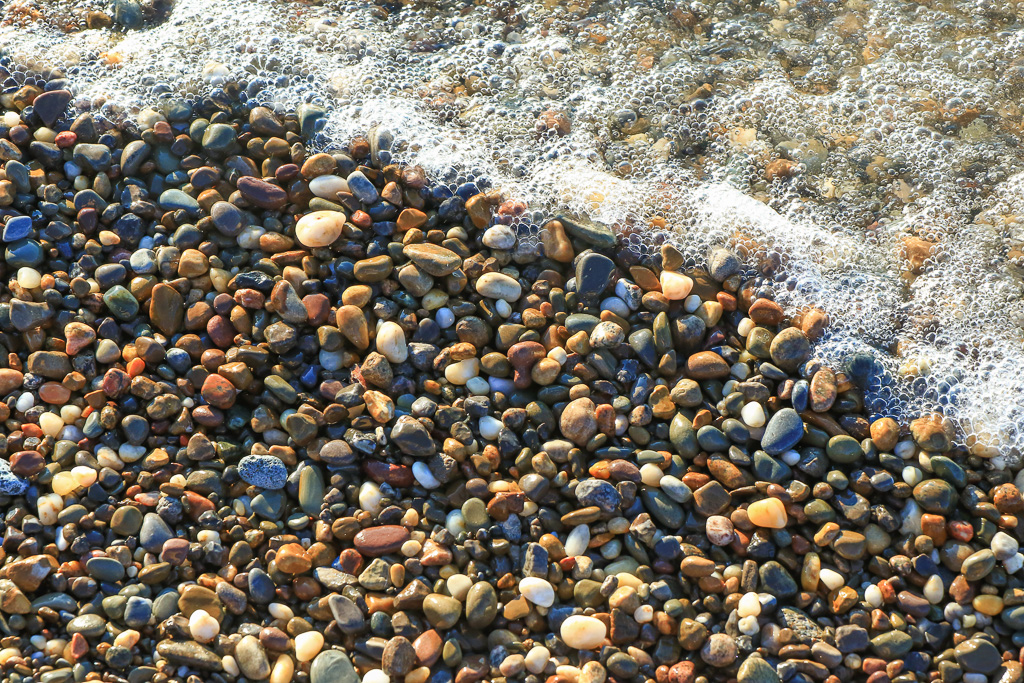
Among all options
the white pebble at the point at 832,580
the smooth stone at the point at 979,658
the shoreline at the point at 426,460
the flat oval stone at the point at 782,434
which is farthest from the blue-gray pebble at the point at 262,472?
the smooth stone at the point at 979,658

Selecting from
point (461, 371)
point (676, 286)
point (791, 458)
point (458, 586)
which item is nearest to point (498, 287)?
point (461, 371)

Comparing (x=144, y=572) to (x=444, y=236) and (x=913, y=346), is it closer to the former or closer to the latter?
(x=444, y=236)

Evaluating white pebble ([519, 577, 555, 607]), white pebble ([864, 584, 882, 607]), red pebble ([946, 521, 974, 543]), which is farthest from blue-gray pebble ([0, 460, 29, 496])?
red pebble ([946, 521, 974, 543])

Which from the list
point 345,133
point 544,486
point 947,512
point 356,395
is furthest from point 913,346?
point 345,133

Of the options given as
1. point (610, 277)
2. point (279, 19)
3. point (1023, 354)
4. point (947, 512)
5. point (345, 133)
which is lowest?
point (947, 512)

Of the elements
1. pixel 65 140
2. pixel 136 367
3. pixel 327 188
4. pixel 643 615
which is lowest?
pixel 643 615

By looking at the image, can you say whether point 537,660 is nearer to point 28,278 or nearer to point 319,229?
point 319,229

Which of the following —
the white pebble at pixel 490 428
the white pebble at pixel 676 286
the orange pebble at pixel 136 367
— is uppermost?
the white pebble at pixel 676 286

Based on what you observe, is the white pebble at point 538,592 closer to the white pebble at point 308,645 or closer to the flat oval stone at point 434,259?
the white pebble at point 308,645
